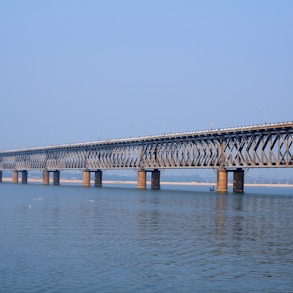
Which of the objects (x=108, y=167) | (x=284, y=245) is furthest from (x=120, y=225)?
(x=108, y=167)

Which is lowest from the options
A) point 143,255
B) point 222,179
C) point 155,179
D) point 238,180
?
point 143,255

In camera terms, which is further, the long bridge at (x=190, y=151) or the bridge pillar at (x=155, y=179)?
the bridge pillar at (x=155, y=179)

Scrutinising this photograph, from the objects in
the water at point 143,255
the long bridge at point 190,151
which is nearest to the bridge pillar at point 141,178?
the long bridge at point 190,151

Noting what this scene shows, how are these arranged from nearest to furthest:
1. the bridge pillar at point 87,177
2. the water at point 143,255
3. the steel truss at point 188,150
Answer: the water at point 143,255
the steel truss at point 188,150
the bridge pillar at point 87,177

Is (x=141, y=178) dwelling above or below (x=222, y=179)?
below

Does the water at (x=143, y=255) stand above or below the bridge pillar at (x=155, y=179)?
below

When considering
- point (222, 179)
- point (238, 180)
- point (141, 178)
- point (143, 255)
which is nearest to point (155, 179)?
point (141, 178)

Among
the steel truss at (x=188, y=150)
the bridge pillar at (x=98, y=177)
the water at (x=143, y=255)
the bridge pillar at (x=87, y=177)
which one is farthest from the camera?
the bridge pillar at (x=87, y=177)

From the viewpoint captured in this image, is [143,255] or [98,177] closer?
[143,255]

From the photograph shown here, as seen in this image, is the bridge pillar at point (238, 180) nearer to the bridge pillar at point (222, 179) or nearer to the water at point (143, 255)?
the bridge pillar at point (222, 179)

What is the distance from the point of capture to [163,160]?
139 metres

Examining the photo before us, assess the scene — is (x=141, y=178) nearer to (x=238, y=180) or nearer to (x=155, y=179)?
(x=155, y=179)

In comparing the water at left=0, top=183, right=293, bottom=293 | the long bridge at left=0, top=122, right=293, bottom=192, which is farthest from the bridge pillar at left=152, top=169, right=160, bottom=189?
the water at left=0, top=183, right=293, bottom=293

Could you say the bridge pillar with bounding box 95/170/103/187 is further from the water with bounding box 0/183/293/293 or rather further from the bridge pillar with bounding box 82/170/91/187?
the water with bounding box 0/183/293/293
